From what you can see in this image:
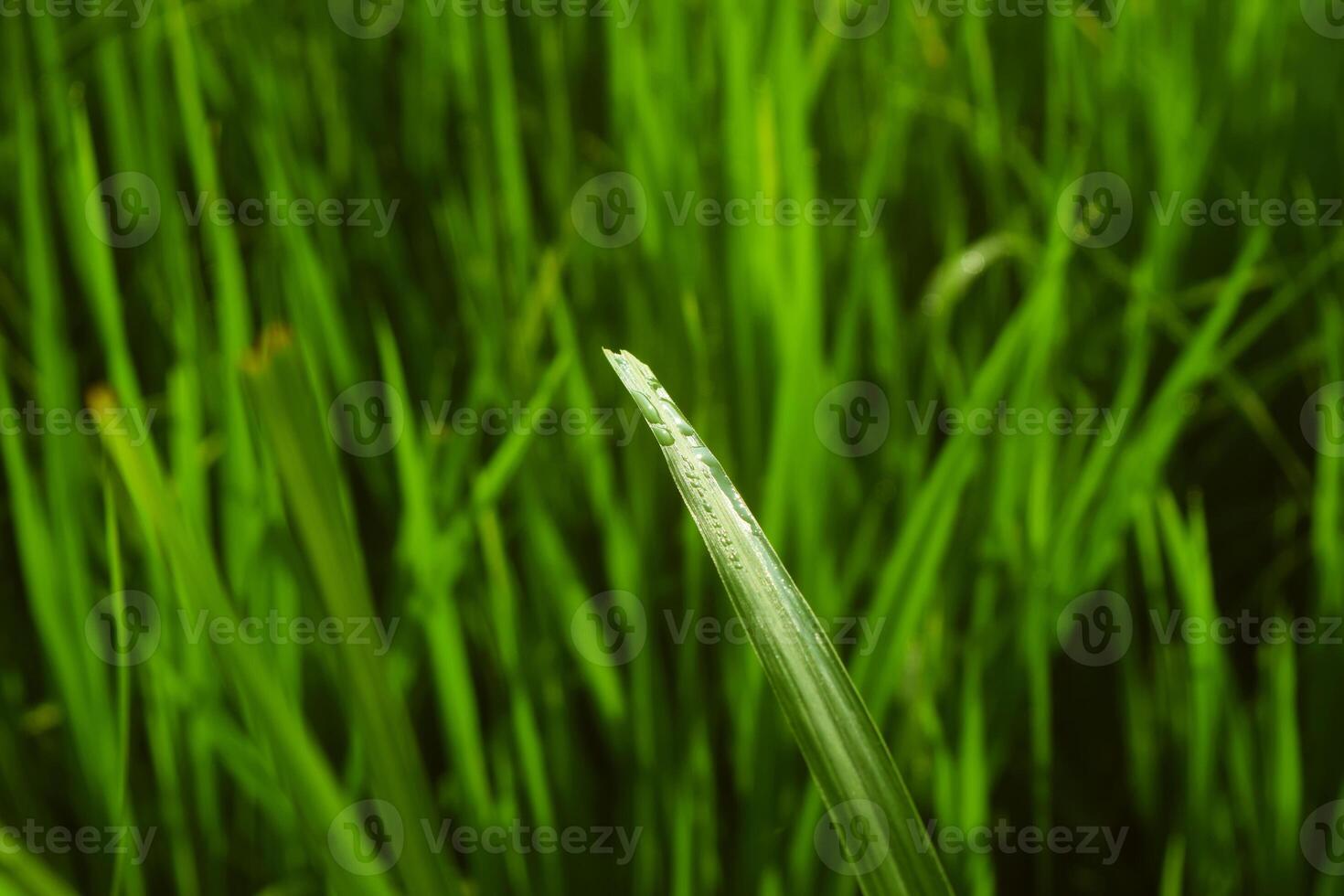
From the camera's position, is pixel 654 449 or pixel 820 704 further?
pixel 654 449

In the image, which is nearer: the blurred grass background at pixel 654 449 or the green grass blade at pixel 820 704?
the green grass blade at pixel 820 704

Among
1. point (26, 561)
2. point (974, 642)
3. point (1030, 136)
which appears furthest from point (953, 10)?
point (26, 561)

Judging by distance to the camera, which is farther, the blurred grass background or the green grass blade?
the blurred grass background

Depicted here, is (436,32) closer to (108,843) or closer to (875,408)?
(875,408)
